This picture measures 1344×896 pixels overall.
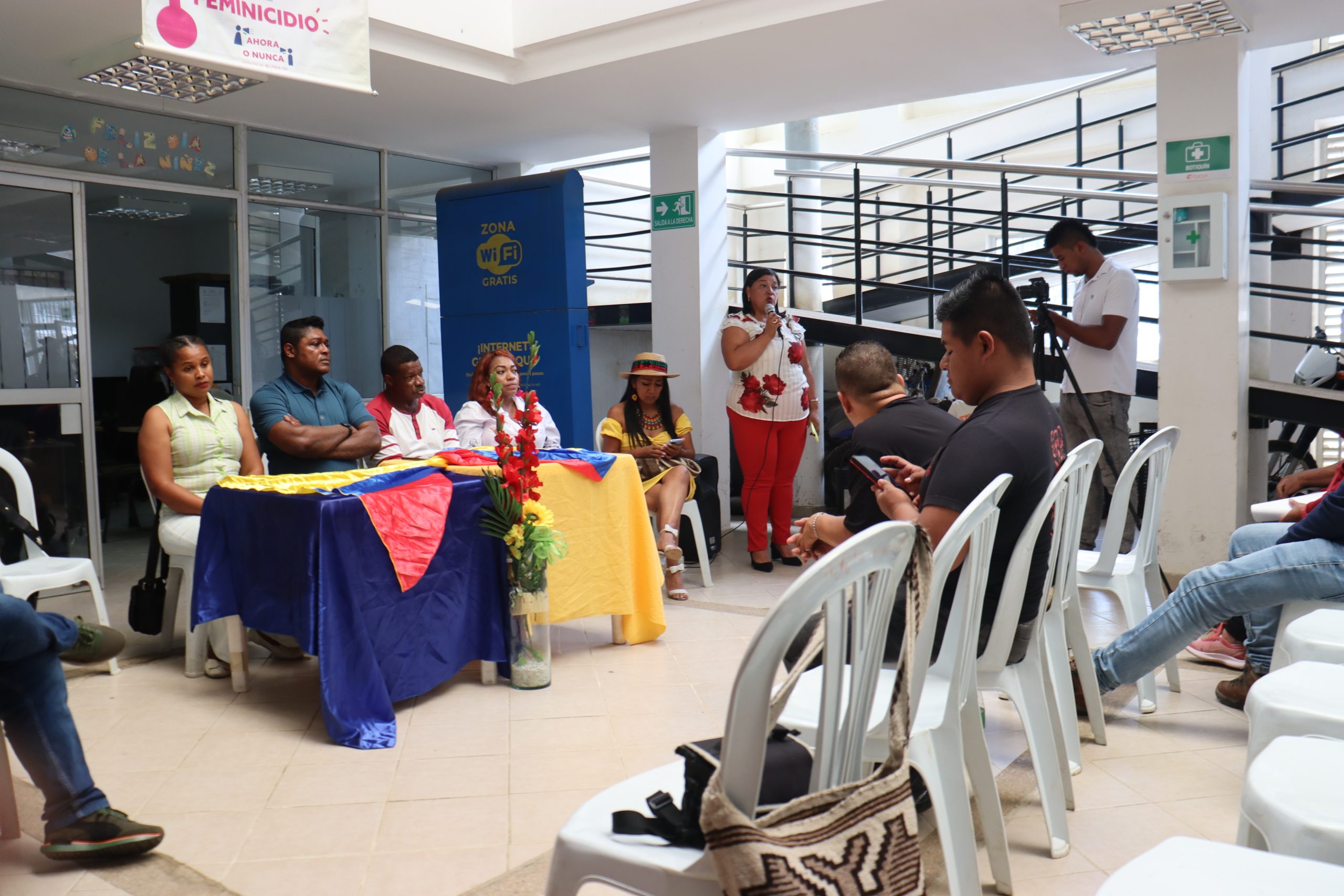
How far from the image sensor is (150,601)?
3746 mm

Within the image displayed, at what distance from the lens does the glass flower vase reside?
338cm

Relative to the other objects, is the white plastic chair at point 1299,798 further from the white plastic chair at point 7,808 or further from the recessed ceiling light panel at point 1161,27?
the recessed ceiling light panel at point 1161,27

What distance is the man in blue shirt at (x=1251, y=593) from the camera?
96.8 inches

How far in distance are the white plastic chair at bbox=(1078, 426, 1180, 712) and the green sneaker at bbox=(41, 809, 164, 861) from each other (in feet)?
8.48

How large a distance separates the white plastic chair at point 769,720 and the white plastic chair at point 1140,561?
6.31ft

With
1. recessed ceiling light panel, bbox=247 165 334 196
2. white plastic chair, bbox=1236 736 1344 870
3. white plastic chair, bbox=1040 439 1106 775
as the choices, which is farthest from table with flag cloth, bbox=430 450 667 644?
recessed ceiling light panel, bbox=247 165 334 196

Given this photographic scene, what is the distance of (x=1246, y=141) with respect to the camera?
478 centimetres

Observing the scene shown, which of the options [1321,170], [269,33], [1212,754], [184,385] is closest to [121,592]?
[184,385]

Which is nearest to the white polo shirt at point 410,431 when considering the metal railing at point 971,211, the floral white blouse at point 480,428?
the floral white blouse at point 480,428

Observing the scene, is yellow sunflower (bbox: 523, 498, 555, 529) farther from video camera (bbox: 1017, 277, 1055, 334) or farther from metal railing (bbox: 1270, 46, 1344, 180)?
metal railing (bbox: 1270, 46, 1344, 180)

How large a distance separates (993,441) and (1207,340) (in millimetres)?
3393

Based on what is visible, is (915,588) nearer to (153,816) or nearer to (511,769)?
(511,769)

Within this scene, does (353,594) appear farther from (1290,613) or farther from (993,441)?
(1290,613)

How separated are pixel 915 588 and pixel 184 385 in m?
3.26
